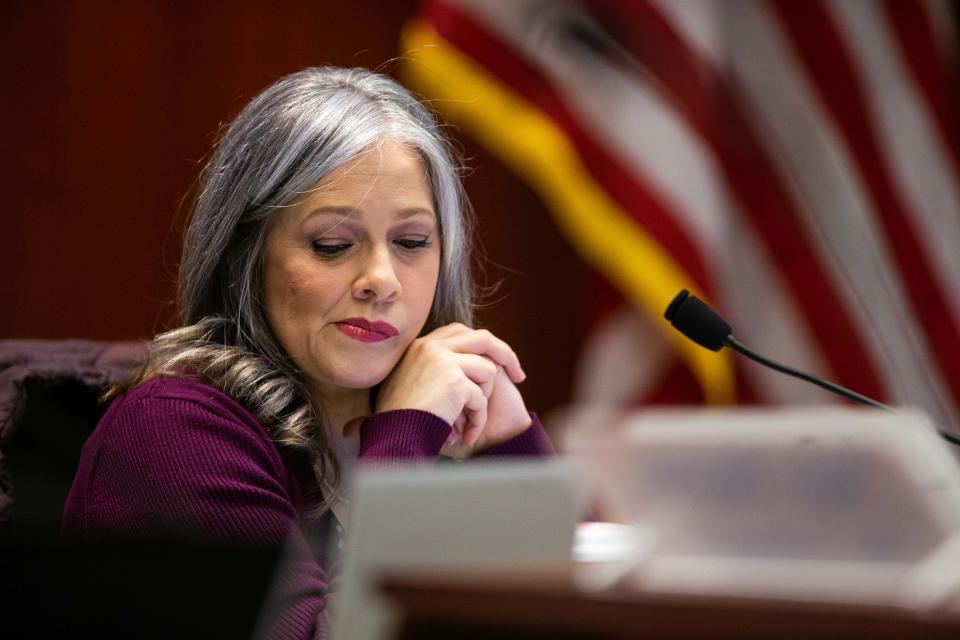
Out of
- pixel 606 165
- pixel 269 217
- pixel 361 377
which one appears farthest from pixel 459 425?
pixel 606 165

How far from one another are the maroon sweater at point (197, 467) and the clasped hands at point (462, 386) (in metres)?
0.05

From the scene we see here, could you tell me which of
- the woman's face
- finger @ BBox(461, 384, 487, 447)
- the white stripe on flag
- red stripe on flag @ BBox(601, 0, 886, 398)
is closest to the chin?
the woman's face

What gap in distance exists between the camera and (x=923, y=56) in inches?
109

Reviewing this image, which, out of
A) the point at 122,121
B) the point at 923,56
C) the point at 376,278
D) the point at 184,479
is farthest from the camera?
the point at 122,121

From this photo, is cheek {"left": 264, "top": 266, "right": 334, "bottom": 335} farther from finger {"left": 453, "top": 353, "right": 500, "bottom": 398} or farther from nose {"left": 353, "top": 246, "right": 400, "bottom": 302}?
finger {"left": 453, "top": 353, "right": 500, "bottom": 398}

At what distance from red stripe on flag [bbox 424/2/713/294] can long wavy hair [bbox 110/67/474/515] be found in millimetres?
822

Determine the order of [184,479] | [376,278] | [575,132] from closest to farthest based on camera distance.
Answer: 1. [184,479]
2. [376,278]
3. [575,132]

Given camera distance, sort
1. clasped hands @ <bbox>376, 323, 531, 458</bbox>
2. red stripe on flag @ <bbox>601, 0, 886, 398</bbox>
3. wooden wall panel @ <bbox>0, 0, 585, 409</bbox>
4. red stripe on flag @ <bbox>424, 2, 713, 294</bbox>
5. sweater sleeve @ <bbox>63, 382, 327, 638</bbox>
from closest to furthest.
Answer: sweater sleeve @ <bbox>63, 382, 327, 638</bbox>
clasped hands @ <bbox>376, 323, 531, 458</bbox>
red stripe on flag @ <bbox>424, 2, 713, 294</bbox>
red stripe on flag @ <bbox>601, 0, 886, 398</bbox>
wooden wall panel @ <bbox>0, 0, 585, 409</bbox>

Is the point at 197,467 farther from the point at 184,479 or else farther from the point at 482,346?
the point at 482,346

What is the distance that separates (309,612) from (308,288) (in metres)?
0.49

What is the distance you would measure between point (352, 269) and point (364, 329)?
0.08 metres

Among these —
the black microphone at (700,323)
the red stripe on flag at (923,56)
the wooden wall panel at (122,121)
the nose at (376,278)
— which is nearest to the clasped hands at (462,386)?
the nose at (376,278)

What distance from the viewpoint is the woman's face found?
1.59m

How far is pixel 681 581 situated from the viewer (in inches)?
24.7
